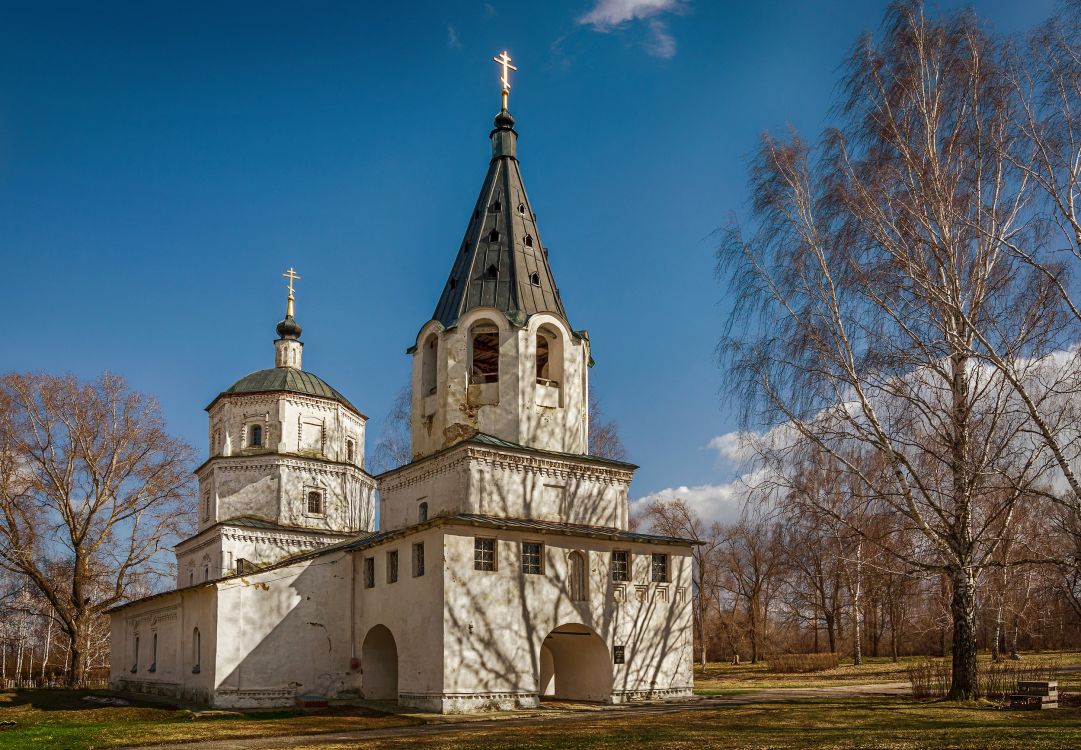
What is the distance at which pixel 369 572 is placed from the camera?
2375 cm

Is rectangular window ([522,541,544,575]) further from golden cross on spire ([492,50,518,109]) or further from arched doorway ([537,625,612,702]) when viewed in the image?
golden cross on spire ([492,50,518,109])

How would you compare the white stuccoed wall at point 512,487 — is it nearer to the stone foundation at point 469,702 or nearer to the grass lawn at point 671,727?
the stone foundation at point 469,702

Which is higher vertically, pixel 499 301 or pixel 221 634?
pixel 499 301

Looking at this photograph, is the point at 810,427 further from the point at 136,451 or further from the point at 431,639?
the point at 136,451

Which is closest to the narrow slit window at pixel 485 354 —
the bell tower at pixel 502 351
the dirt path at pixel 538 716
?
the bell tower at pixel 502 351

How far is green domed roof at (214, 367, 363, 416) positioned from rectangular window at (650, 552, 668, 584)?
15.2 metres

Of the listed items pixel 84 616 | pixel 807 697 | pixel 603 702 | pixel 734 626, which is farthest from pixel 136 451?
pixel 734 626

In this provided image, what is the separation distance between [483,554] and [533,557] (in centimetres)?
128

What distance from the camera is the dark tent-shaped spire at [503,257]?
76.6 feet

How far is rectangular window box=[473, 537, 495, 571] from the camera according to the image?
20.0 metres

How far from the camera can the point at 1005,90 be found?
15.8 metres

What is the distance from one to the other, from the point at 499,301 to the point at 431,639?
27.5 feet

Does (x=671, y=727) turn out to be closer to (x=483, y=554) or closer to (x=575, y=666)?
(x=483, y=554)

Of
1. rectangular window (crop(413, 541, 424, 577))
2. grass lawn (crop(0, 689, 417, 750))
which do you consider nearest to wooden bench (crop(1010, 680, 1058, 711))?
grass lawn (crop(0, 689, 417, 750))
